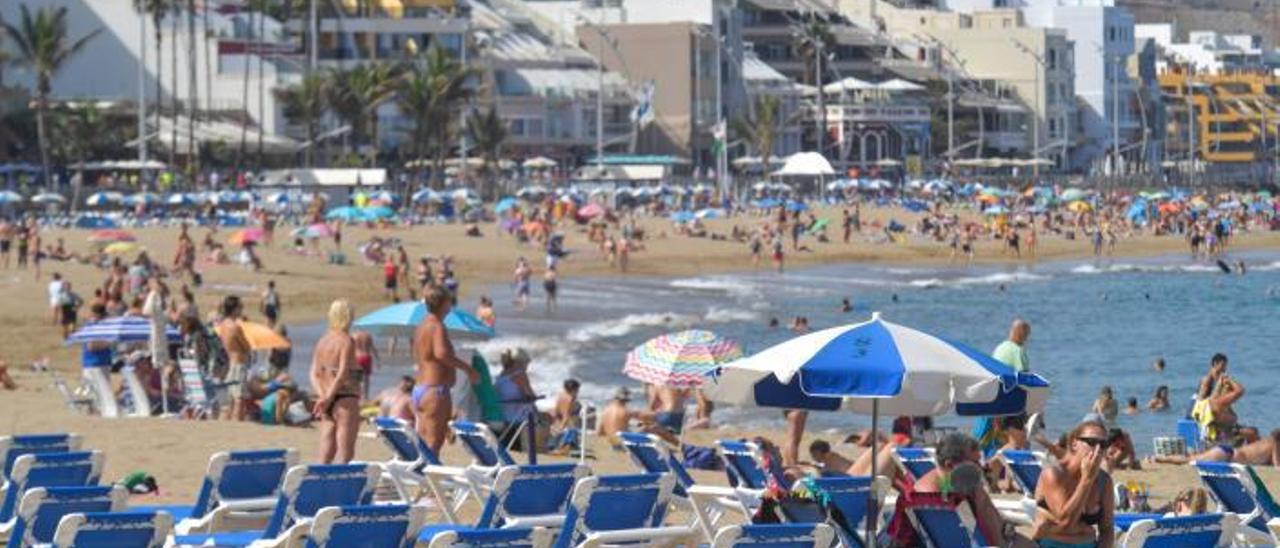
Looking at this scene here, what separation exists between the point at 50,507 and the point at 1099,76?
113 metres

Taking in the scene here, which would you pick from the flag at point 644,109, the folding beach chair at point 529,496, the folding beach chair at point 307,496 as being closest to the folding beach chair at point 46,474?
the folding beach chair at point 307,496

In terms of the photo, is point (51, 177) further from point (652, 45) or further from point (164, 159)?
point (652, 45)

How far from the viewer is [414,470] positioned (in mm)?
14203

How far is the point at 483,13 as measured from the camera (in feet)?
322

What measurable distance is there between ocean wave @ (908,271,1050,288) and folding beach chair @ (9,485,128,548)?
44011mm

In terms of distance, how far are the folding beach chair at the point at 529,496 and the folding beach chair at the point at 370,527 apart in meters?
1.62

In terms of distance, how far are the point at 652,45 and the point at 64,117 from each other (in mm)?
29584

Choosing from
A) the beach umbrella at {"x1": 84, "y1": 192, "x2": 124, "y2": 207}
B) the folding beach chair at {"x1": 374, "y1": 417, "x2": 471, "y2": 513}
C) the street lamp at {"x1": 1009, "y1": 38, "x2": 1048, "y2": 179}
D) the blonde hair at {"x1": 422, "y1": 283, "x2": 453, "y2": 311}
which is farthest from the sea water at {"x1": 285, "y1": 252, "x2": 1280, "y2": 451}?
the street lamp at {"x1": 1009, "y1": 38, "x2": 1048, "y2": 179}

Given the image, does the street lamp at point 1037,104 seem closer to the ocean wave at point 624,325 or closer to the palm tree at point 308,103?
the palm tree at point 308,103

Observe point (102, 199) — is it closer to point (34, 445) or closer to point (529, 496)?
point (34, 445)

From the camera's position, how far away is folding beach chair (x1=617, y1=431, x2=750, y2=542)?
1295 cm

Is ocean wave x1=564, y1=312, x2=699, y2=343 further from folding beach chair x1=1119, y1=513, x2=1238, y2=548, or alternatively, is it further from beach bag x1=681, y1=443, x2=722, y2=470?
folding beach chair x1=1119, y1=513, x2=1238, y2=548

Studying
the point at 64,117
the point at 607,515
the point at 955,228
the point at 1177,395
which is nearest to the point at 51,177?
the point at 64,117

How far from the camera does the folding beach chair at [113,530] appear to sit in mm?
9719
